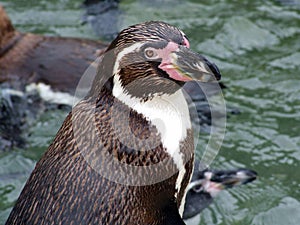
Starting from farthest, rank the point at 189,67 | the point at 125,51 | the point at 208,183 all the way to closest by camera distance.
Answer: the point at 208,183, the point at 125,51, the point at 189,67

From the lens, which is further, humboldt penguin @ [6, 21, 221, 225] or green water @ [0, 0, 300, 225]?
green water @ [0, 0, 300, 225]

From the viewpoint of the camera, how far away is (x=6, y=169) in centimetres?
538

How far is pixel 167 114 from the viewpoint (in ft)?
10.5

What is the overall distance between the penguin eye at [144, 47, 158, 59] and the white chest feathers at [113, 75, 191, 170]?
0.16m

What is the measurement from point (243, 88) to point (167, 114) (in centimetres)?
322

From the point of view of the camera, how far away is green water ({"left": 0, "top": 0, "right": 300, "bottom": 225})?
16.7 ft

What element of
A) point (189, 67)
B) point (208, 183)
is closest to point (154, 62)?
point (189, 67)

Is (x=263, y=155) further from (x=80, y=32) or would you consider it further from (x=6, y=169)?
(x=80, y=32)

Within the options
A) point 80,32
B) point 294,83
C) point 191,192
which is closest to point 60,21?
point 80,32

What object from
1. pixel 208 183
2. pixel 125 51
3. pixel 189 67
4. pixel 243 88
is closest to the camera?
pixel 189 67

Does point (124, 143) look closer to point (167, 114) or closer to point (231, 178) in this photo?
point (167, 114)

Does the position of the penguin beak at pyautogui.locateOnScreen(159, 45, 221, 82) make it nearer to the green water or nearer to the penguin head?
the penguin head

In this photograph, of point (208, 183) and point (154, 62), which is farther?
point (208, 183)

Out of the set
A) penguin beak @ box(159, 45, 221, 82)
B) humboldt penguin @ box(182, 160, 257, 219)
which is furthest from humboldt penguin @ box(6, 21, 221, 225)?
humboldt penguin @ box(182, 160, 257, 219)
